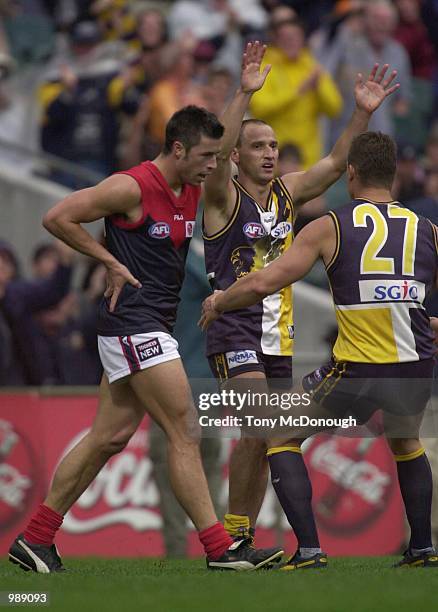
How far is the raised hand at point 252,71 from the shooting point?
8.12 m

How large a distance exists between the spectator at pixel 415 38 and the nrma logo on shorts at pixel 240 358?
361 inches

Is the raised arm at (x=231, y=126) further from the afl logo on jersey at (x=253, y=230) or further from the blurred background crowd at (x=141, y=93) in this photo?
the blurred background crowd at (x=141, y=93)

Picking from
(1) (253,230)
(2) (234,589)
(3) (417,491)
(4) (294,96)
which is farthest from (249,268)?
(4) (294,96)

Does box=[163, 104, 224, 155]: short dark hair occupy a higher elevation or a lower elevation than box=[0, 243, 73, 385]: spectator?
higher

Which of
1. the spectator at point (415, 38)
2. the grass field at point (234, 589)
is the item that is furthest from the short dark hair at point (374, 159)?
the spectator at point (415, 38)

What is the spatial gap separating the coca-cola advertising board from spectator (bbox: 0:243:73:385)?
3.43 feet

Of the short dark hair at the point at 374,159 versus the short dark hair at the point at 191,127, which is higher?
the short dark hair at the point at 191,127

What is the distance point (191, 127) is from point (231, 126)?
436 mm

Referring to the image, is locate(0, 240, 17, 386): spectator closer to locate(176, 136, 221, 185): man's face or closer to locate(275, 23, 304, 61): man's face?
locate(275, 23, 304, 61): man's face

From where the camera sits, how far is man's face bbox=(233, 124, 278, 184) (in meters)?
8.41

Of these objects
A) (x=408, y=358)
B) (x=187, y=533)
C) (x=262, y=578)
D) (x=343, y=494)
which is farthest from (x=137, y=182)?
(x=343, y=494)

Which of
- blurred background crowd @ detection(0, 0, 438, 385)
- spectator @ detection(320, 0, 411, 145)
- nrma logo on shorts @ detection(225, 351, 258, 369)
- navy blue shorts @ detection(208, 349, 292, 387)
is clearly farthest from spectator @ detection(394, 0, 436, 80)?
nrma logo on shorts @ detection(225, 351, 258, 369)

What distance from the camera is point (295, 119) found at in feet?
48.5

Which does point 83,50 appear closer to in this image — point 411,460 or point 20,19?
point 20,19
